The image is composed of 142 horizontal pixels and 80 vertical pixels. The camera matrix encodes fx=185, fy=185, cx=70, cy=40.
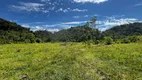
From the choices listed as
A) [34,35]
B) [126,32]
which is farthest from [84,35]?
[126,32]

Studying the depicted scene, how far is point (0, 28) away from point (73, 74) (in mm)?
80417

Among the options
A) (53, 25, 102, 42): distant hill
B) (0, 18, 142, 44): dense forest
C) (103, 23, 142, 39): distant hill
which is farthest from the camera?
(103, 23, 142, 39): distant hill

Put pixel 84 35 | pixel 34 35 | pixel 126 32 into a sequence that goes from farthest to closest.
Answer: pixel 126 32 < pixel 34 35 < pixel 84 35

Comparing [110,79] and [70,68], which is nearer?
[110,79]

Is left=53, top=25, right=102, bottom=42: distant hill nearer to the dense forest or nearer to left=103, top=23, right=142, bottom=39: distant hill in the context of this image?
the dense forest

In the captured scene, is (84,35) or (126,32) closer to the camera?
(84,35)

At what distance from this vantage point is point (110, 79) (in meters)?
9.25

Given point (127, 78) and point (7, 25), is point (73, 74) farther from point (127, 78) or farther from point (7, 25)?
point (7, 25)

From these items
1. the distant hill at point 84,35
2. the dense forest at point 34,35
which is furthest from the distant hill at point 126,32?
the distant hill at point 84,35

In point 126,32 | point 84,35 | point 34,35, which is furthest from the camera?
point 126,32

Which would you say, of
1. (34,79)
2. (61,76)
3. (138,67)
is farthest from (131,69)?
(34,79)

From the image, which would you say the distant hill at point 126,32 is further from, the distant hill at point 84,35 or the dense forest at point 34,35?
the distant hill at point 84,35

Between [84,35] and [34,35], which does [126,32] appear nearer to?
[84,35]

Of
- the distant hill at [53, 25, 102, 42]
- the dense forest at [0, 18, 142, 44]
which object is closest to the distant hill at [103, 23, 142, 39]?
the dense forest at [0, 18, 142, 44]
